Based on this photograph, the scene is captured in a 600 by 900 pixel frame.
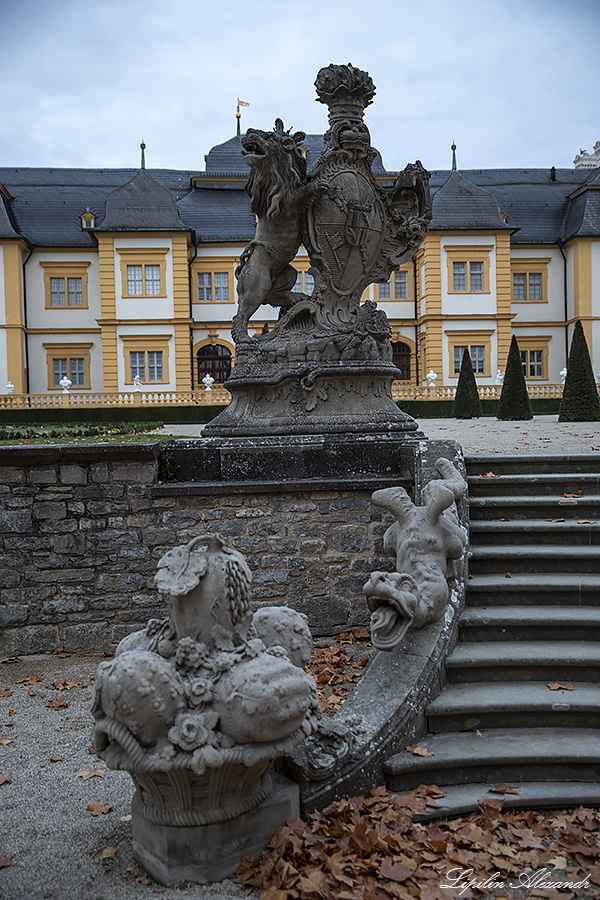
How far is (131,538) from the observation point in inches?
266

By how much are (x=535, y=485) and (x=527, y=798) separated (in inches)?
126

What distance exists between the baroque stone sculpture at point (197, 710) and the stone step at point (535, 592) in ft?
6.96

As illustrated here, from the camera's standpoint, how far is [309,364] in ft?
24.8

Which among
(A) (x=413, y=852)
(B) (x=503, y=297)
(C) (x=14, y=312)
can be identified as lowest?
(A) (x=413, y=852)

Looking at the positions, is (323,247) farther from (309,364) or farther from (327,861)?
(327,861)

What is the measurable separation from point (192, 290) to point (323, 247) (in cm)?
3193

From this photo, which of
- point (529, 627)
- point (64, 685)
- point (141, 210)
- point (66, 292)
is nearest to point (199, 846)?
point (529, 627)

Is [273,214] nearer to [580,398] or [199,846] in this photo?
[199,846]

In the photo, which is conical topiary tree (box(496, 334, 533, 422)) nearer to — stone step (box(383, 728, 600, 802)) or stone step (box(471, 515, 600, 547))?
stone step (box(471, 515, 600, 547))

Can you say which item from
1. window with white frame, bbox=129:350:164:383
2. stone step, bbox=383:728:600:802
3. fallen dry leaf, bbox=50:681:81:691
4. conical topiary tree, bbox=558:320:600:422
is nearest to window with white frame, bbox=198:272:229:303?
window with white frame, bbox=129:350:164:383

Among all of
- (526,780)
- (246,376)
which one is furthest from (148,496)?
(526,780)

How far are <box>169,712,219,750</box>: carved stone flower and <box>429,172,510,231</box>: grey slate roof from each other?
37.1m

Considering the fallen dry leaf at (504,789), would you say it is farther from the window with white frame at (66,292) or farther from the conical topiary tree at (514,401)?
the window with white frame at (66,292)

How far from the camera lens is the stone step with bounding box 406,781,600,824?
11.8 feet
